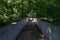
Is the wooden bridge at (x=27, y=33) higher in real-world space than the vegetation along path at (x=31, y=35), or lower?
higher

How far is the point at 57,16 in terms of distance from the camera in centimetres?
1273

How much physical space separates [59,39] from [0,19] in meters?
6.73

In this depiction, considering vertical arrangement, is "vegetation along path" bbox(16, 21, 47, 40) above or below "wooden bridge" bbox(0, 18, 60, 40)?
below

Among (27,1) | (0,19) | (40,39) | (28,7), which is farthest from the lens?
(28,7)

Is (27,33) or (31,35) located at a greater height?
(31,35)

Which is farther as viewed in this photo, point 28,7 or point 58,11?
point 28,7

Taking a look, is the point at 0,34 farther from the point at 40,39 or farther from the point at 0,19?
the point at 40,39

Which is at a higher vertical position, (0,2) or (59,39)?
(0,2)

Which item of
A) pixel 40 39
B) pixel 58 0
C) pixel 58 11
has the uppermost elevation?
pixel 58 0

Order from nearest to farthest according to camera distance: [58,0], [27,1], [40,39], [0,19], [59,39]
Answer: [59,39], [58,0], [0,19], [40,39], [27,1]

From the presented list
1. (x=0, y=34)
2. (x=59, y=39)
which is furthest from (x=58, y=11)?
(x=0, y=34)

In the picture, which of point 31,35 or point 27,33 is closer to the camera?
point 31,35

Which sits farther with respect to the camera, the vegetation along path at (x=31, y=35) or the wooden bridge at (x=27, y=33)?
the vegetation along path at (x=31, y=35)

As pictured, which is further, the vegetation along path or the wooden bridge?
the vegetation along path
